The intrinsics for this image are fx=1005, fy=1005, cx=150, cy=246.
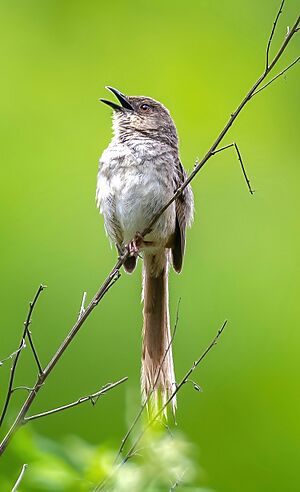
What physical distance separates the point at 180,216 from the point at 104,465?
2546 mm

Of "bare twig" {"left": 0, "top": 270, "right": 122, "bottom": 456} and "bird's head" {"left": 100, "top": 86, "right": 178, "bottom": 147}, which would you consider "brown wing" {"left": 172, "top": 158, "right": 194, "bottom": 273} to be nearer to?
"bird's head" {"left": 100, "top": 86, "right": 178, "bottom": 147}

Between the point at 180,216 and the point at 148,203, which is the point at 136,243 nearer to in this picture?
the point at 148,203

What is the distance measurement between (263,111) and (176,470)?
5477 mm

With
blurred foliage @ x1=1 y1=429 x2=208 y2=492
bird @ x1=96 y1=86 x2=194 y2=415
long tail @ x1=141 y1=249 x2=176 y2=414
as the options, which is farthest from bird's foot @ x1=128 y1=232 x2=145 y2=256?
blurred foliage @ x1=1 y1=429 x2=208 y2=492

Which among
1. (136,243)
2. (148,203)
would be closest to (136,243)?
(136,243)

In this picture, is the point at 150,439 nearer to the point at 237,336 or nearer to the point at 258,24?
the point at 237,336

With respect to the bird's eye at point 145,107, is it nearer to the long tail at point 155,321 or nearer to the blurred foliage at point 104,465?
the long tail at point 155,321

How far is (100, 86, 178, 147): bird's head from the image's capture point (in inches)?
207

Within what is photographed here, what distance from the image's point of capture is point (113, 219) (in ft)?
16.9

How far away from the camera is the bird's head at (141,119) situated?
207 inches

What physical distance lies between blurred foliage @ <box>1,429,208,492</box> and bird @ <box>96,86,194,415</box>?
1661 millimetres

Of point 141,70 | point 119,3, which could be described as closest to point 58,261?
point 141,70

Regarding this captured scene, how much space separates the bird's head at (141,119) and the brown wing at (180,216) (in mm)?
Answer: 212

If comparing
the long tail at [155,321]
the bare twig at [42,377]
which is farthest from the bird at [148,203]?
the bare twig at [42,377]
